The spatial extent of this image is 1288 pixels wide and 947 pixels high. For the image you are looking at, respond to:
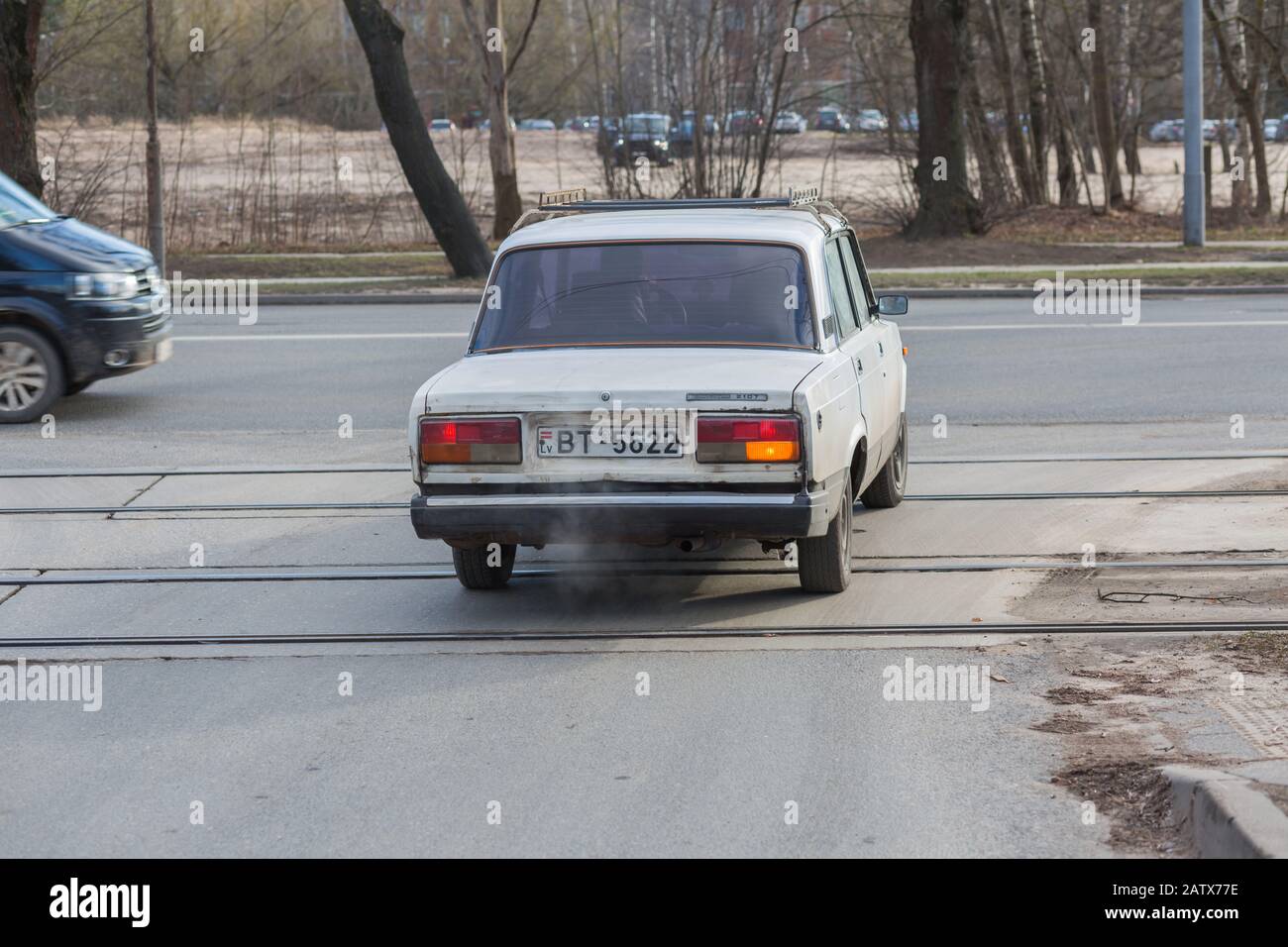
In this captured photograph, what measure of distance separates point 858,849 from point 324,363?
1225 centimetres

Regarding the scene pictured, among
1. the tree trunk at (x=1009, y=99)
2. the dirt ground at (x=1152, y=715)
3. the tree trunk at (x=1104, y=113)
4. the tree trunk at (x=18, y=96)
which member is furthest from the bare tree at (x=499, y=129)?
the dirt ground at (x=1152, y=715)

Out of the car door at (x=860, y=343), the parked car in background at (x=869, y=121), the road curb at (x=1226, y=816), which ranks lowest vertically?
the road curb at (x=1226, y=816)

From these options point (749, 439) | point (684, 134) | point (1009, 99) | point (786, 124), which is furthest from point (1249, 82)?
point (749, 439)

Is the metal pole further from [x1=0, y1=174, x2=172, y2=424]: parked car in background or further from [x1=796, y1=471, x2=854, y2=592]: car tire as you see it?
[x1=796, y1=471, x2=854, y2=592]: car tire

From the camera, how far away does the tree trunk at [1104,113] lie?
3359 cm

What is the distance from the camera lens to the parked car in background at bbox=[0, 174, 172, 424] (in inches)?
507

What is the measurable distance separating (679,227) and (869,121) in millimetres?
31010

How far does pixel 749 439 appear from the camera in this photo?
6801 mm

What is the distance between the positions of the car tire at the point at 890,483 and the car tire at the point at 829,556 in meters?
1.78

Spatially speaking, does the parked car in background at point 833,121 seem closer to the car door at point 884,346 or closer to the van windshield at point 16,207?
Answer: the van windshield at point 16,207

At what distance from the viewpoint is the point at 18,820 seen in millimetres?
5020

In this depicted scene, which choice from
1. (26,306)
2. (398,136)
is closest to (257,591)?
(26,306)

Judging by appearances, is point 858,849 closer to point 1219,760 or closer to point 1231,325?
point 1219,760

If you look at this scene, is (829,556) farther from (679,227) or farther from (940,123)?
(940,123)
